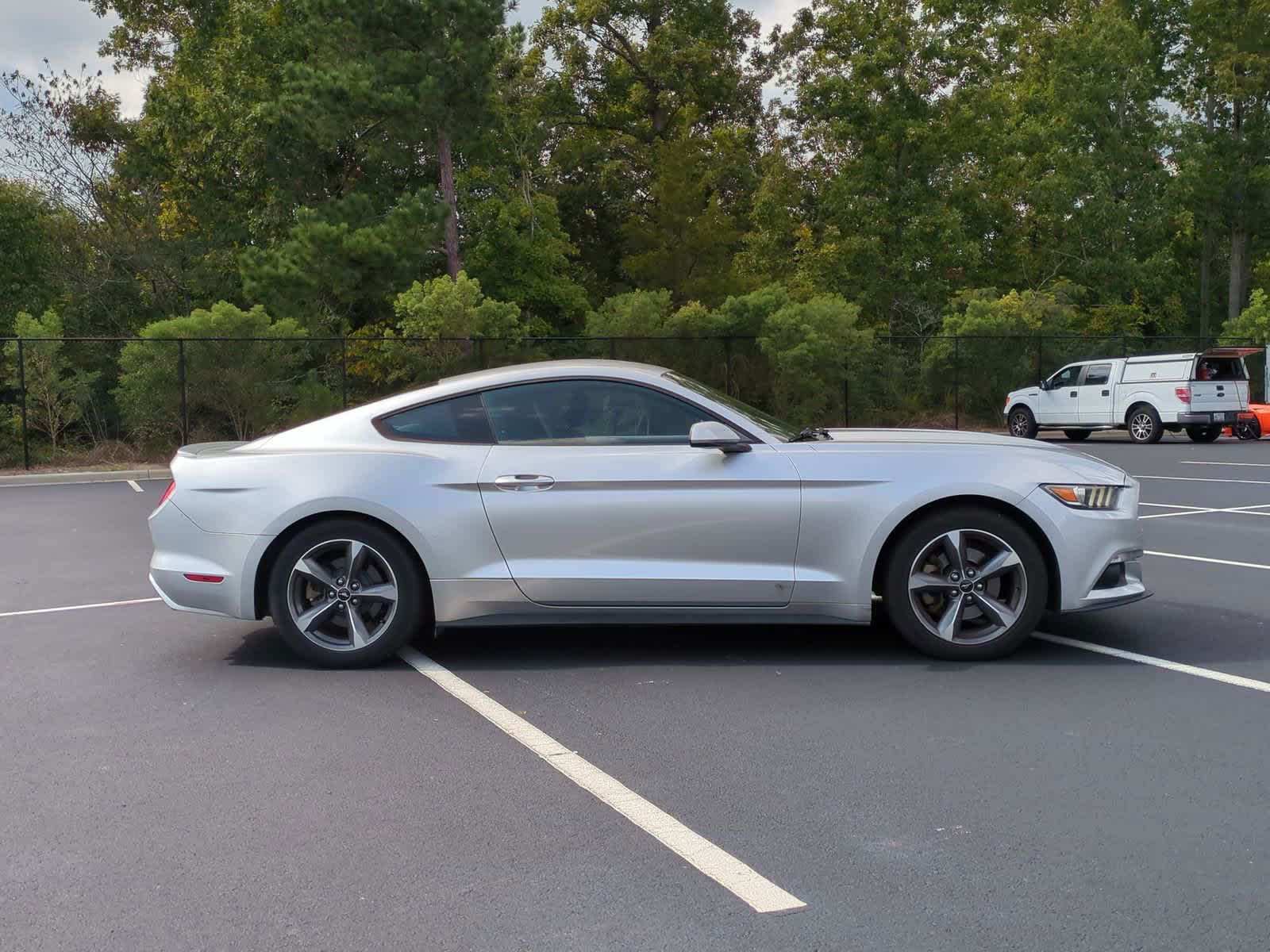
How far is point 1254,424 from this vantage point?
24.3 metres

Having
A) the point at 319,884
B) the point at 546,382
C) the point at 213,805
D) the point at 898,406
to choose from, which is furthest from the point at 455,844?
the point at 898,406

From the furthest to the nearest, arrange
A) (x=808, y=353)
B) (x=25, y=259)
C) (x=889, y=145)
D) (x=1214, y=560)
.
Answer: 1. (x=889, y=145)
2. (x=25, y=259)
3. (x=808, y=353)
4. (x=1214, y=560)

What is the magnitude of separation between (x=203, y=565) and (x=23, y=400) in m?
16.9

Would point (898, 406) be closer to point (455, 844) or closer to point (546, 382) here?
point (546, 382)

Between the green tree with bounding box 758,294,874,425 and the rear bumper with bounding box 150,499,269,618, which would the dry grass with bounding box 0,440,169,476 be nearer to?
the green tree with bounding box 758,294,874,425

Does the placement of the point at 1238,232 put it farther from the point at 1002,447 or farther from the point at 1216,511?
the point at 1002,447

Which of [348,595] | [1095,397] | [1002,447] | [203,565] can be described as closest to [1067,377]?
[1095,397]

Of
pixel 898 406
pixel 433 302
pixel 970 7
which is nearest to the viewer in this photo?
pixel 433 302

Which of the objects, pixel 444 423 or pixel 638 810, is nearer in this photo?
pixel 638 810

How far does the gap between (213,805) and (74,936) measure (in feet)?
3.26

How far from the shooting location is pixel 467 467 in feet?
20.0

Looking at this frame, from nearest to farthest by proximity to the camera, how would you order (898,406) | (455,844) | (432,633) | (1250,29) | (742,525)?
(455,844), (742,525), (432,633), (898,406), (1250,29)

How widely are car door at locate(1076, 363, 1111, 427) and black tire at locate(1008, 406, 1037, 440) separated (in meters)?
1.31

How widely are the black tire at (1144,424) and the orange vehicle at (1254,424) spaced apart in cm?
170
